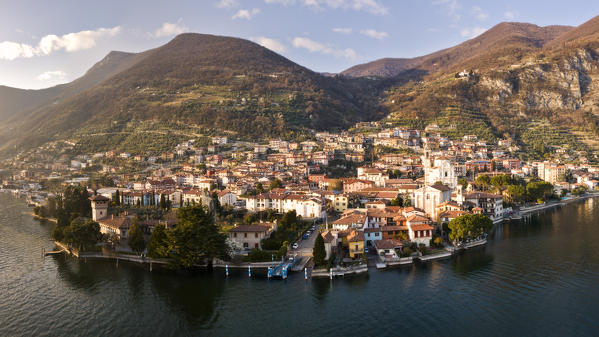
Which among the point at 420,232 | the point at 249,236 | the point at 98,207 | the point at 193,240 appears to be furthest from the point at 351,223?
the point at 98,207

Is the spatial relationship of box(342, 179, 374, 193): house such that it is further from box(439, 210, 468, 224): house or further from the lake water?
the lake water

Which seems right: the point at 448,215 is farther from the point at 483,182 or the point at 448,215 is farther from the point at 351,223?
the point at 483,182

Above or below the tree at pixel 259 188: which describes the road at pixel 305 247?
below

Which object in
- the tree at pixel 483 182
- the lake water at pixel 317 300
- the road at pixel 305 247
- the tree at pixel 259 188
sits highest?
the tree at pixel 259 188

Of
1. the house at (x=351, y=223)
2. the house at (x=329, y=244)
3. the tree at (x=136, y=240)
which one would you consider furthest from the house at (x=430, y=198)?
the tree at (x=136, y=240)

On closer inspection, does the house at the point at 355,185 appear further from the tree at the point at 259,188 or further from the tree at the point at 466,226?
the tree at the point at 466,226

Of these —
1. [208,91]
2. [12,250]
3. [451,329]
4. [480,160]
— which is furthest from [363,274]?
[208,91]

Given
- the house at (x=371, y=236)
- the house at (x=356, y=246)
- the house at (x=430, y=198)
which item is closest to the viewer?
the house at (x=356, y=246)
